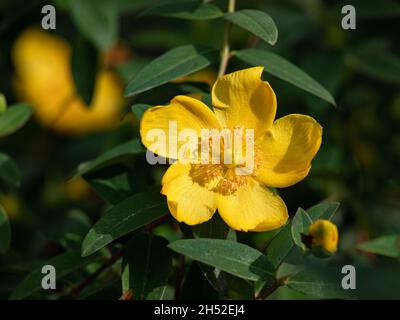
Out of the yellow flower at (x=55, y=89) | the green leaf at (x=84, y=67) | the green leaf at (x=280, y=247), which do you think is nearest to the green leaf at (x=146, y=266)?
the green leaf at (x=280, y=247)

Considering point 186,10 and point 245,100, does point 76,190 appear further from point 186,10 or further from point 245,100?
point 245,100

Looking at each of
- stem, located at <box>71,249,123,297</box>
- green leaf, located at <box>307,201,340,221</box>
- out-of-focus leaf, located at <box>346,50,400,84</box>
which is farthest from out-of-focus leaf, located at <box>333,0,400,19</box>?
stem, located at <box>71,249,123,297</box>

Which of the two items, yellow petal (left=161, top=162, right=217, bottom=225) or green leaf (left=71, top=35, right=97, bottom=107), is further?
green leaf (left=71, top=35, right=97, bottom=107)

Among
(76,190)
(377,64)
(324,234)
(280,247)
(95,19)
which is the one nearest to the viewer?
(324,234)

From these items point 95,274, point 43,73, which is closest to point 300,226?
point 95,274

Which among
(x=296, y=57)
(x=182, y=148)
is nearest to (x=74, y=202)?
(x=296, y=57)

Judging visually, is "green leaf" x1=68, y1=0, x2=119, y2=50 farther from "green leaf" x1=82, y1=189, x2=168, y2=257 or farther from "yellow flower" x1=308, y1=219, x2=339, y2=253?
"yellow flower" x1=308, y1=219, x2=339, y2=253

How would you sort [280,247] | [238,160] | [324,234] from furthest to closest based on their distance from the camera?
[238,160] < [280,247] < [324,234]
